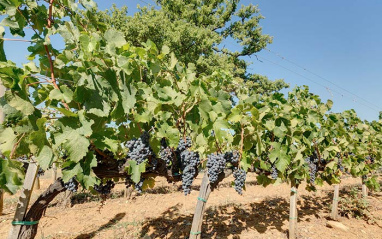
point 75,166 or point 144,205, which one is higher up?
point 75,166

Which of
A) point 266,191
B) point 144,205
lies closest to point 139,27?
point 144,205

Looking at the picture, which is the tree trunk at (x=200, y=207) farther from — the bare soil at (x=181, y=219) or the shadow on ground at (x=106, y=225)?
the shadow on ground at (x=106, y=225)

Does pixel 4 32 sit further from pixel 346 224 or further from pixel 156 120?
pixel 346 224

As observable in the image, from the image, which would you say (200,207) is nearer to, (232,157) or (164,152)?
(232,157)

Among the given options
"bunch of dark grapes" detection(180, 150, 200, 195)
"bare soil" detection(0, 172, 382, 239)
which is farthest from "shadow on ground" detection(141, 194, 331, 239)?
"bunch of dark grapes" detection(180, 150, 200, 195)

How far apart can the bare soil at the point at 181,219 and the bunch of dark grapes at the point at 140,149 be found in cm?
212

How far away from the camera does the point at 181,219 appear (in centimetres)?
587

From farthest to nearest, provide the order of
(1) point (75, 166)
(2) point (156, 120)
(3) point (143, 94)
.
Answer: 1. (2) point (156, 120)
2. (3) point (143, 94)
3. (1) point (75, 166)

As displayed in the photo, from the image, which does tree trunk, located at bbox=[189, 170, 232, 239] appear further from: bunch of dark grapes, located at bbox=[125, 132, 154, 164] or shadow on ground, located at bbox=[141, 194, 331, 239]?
shadow on ground, located at bbox=[141, 194, 331, 239]

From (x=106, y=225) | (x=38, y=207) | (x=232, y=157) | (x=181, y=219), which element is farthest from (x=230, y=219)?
(x=38, y=207)

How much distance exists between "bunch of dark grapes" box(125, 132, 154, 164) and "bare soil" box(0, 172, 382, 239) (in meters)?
2.12

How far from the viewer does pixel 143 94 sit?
1946 mm

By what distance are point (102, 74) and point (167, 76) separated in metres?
1.03

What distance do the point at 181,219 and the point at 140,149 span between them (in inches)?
176
